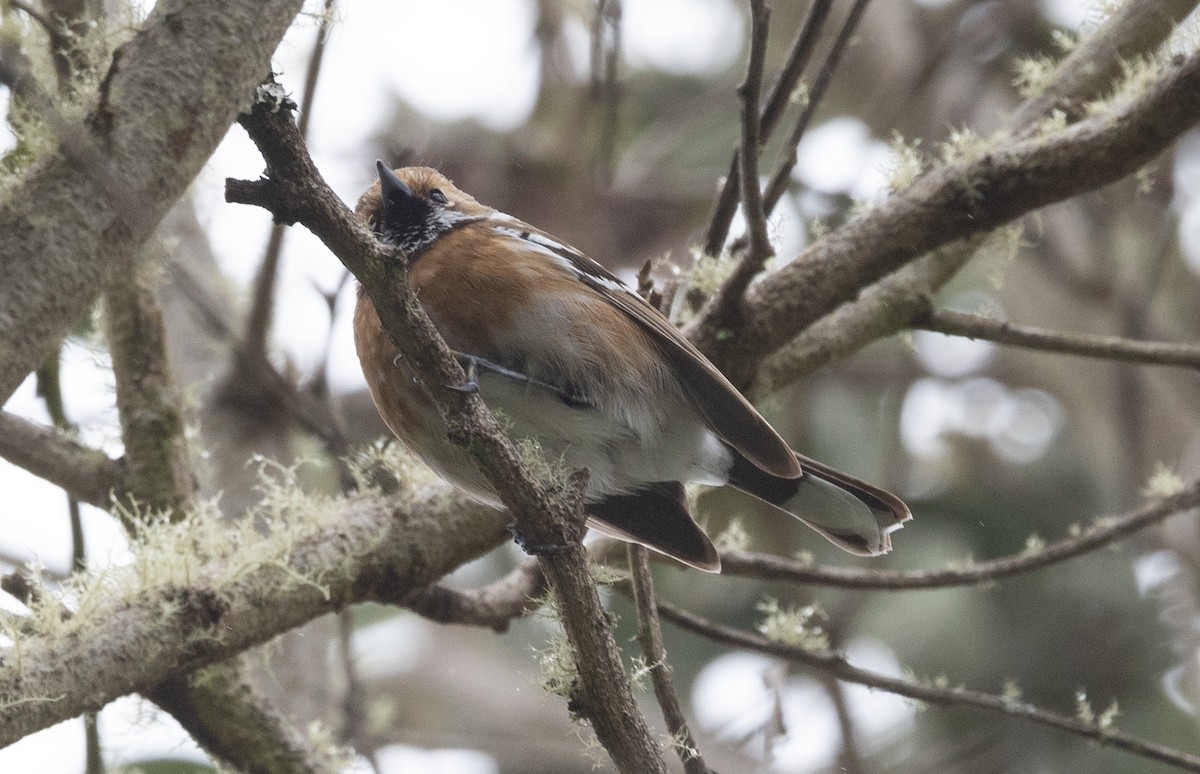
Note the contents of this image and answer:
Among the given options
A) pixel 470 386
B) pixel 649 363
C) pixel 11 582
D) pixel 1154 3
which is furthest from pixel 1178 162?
pixel 11 582

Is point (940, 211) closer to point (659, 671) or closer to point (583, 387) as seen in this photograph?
point (583, 387)

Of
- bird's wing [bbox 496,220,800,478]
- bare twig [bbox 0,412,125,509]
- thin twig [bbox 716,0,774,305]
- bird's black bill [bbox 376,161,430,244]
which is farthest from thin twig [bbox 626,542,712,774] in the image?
bare twig [bbox 0,412,125,509]

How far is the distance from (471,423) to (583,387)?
3.06 ft

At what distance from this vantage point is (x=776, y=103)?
3.01 m

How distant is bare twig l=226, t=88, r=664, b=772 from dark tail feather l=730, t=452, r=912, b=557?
1.16 m

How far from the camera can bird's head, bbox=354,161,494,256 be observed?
3084 millimetres

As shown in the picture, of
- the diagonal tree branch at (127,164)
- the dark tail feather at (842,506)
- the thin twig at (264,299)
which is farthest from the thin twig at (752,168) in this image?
the thin twig at (264,299)

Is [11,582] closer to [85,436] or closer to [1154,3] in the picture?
[85,436]

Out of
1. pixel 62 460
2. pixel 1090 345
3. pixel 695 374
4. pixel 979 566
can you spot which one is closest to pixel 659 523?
pixel 695 374

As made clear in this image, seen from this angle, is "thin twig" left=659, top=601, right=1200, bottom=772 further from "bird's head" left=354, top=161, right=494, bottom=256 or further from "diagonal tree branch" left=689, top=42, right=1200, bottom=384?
"bird's head" left=354, top=161, right=494, bottom=256

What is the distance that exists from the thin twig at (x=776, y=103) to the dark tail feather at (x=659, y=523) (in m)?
0.70

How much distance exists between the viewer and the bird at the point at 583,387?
2791mm

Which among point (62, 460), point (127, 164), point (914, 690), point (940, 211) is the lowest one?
point (914, 690)

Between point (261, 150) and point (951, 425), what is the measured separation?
586 cm
